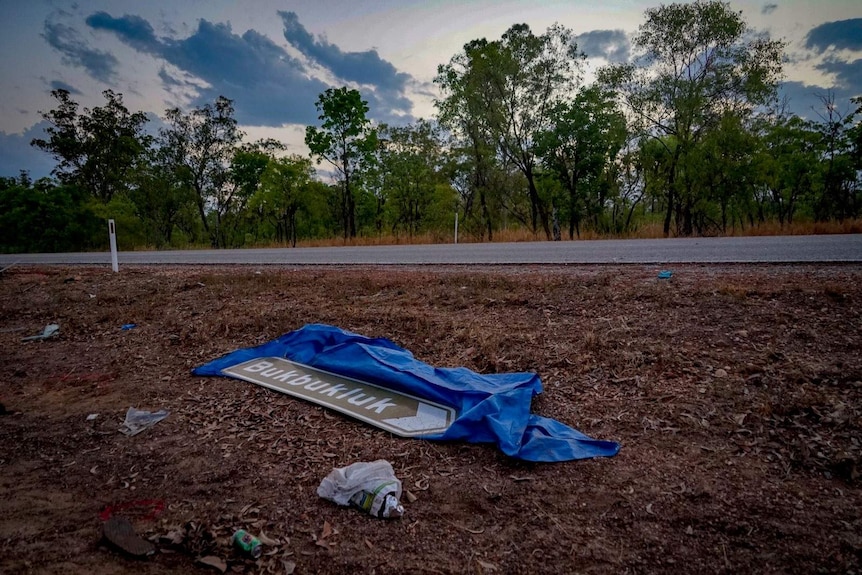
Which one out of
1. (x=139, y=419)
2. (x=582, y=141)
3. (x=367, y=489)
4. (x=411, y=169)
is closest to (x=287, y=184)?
(x=411, y=169)

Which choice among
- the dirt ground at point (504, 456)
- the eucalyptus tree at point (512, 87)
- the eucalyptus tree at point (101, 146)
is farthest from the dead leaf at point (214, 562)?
the eucalyptus tree at point (101, 146)

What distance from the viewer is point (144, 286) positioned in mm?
7152

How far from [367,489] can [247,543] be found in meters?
0.52

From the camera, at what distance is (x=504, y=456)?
232 cm

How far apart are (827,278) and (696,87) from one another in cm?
1885

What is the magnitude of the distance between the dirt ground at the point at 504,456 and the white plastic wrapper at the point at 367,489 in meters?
0.06

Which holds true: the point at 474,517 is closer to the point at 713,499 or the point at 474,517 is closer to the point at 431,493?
the point at 431,493

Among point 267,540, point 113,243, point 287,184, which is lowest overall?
point 267,540

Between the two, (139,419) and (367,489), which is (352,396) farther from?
(139,419)

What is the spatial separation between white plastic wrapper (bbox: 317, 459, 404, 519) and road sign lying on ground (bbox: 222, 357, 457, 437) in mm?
499

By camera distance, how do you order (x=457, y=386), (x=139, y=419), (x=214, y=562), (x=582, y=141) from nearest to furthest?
(x=214, y=562)
(x=139, y=419)
(x=457, y=386)
(x=582, y=141)

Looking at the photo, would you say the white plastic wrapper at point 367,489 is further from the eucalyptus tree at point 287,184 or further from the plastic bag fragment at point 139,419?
the eucalyptus tree at point 287,184

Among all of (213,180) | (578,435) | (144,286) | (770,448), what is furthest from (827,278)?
(213,180)

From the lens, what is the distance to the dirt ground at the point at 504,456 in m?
1.67
